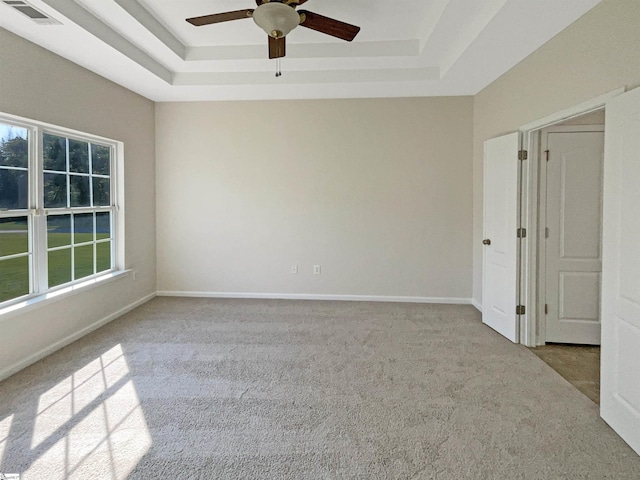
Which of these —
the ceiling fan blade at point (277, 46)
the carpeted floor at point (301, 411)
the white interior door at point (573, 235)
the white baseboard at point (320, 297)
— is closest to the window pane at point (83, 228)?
the carpeted floor at point (301, 411)

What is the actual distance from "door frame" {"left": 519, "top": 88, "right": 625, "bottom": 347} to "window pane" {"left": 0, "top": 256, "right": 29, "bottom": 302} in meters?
4.59

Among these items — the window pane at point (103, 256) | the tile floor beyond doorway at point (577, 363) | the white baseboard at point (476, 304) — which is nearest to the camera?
the tile floor beyond doorway at point (577, 363)

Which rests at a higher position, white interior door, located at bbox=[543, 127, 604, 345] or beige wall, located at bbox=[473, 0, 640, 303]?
beige wall, located at bbox=[473, 0, 640, 303]

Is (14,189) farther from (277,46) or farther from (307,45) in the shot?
(307,45)

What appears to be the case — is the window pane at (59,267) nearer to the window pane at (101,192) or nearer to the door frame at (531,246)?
the window pane at (101,192)

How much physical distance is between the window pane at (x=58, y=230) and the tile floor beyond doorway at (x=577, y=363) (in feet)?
15.3

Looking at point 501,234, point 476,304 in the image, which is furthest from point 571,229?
point 476,304

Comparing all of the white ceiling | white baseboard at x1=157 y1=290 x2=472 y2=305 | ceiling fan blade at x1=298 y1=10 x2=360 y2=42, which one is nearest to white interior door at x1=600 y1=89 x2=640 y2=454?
the white ceiling

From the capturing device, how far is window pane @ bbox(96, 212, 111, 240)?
4.13m

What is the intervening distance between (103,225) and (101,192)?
1.27 ft

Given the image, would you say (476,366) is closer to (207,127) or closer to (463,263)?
(463,263)

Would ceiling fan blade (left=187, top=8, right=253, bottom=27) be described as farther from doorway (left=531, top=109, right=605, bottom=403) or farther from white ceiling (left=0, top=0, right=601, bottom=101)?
doorway (left=531, top=109, right=605, bottom=403)

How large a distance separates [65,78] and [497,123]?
14.6 ft

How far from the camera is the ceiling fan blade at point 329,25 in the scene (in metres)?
2.44
